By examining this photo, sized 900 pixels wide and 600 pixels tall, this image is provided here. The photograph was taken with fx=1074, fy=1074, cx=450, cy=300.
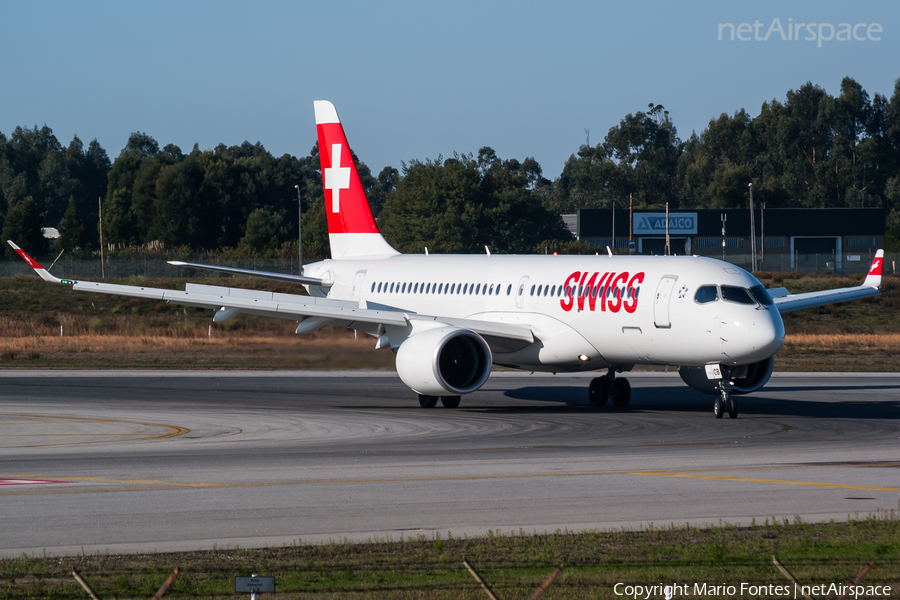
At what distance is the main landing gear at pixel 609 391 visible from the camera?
2972cm

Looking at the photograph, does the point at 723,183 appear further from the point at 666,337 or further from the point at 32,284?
the point at 666,337

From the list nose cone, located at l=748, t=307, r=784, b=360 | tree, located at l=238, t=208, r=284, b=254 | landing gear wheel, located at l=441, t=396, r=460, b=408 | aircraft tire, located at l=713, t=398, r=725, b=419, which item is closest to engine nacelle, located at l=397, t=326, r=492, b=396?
landing gear wheel, located at l=441, t=396, r=460, b=408

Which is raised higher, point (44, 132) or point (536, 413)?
point (44, 132)

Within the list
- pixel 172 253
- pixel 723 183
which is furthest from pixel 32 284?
pixel 723 183

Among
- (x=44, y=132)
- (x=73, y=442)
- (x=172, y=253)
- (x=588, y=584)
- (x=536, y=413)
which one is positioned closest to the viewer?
(x=588, y=584)

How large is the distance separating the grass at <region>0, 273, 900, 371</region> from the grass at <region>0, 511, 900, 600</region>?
2205 cm

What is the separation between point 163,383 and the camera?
3600cm

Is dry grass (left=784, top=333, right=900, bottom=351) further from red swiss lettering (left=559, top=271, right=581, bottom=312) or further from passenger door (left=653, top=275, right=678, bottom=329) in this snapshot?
passenger door (left=653, top=275, right=678, bottom=329)

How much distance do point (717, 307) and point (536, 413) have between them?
18.7ft

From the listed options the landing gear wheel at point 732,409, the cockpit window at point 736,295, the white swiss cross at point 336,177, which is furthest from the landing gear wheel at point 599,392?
the white swiss cross at point 336,177

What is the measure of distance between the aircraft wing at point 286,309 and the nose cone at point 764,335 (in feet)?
Result: 20.0

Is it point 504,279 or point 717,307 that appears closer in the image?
point 717,307

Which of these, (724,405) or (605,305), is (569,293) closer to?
(605,305)

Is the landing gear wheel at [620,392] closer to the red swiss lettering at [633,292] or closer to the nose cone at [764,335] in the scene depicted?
the red swiss lettering at [633,292]
